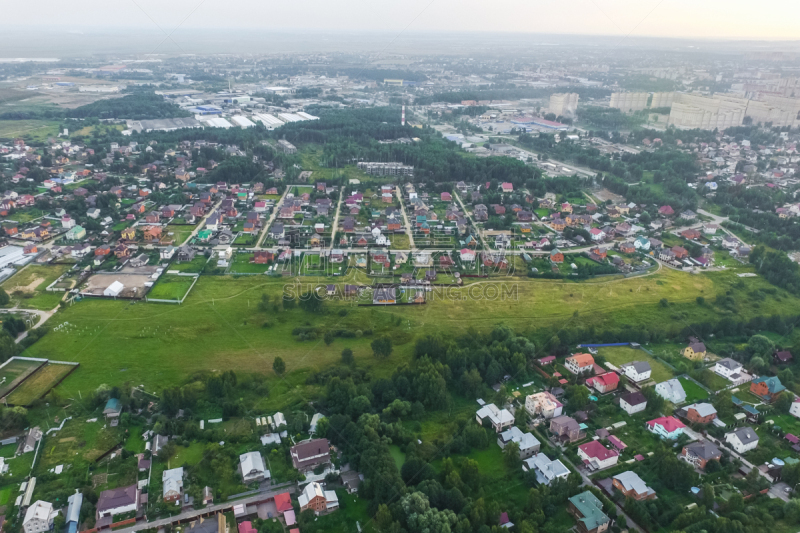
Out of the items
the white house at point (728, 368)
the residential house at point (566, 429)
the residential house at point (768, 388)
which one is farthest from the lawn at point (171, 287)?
the residential house at point (768, 388)

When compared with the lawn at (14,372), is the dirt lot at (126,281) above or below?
above

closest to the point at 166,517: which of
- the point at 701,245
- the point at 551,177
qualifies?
the point at 701,245

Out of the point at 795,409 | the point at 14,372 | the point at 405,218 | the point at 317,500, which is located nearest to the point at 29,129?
the point at 405,218

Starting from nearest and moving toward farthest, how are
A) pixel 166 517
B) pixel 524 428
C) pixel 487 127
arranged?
pixel 166 517, pixel 524 428, pixel 487 127

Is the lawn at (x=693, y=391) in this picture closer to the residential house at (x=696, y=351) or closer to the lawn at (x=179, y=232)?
the residential house at (x=696, y=351)

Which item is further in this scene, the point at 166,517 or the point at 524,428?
the point at 524,428

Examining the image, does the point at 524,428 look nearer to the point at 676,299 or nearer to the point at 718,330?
the point at 718,330
